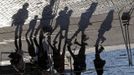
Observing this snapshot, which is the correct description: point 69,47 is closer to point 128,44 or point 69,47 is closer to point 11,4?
point 128,44

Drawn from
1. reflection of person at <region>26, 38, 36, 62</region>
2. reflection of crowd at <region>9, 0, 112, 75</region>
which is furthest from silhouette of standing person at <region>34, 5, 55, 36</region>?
reflection of person at <region>26, 38, 36, 62</region>

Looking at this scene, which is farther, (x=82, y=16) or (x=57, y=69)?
(x=82, y=16)

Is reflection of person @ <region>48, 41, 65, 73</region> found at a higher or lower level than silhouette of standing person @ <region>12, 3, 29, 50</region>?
lower

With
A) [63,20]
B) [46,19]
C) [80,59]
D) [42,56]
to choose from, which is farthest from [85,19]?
[42,56]

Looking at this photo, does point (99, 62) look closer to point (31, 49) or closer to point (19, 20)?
point (31, 49)

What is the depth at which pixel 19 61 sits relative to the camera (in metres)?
12.8

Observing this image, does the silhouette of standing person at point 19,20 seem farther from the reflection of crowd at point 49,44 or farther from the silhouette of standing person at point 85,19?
the silhouette of standing person at point 85,19

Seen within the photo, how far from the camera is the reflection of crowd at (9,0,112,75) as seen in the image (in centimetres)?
1241

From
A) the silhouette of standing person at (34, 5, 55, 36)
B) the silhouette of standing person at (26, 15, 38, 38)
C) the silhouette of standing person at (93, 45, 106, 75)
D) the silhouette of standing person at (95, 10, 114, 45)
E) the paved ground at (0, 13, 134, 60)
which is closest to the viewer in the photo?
the silhouette of standing person at (93, 45, 106, 75)

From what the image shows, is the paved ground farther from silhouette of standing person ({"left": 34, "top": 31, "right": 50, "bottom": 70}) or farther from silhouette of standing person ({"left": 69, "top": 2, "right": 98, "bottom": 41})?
silhouette of standing person ({"left": 34, "top": 31, "right": 50, "bottom": 70})

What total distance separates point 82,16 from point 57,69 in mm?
1632

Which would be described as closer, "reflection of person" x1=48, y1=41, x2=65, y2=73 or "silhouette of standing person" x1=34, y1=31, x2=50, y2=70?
"reflection of person" x1=48, y1=41, x2=65, y2=73

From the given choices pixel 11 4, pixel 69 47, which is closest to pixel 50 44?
pixel 69 47

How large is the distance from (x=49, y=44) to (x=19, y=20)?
5.32 ft
